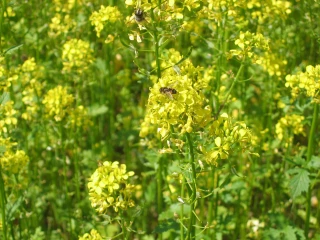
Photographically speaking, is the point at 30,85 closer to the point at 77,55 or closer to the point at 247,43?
the point at 77,55

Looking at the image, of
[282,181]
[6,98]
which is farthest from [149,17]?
[282,181]

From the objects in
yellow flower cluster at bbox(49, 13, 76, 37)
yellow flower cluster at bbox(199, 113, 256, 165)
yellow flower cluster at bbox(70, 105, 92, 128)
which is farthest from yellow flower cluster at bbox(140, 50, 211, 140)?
yellow flower cluster at bbox(49, 13, 76, 37)

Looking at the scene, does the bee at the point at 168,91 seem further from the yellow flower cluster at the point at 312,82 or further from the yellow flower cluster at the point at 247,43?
the yellow flower cluster at the point at 312,82

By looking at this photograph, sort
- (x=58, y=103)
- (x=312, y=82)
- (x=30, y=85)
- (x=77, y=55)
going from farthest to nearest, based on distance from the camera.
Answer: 1. (x=30, y=85)
2. (x=77, y=55)
3. (x=58, y=103)
4. (x=312, y=82)

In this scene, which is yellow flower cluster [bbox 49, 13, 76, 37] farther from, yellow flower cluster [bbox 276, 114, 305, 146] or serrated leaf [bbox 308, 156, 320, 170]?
serrated leaf [bbox 308, 156, 320, 170]

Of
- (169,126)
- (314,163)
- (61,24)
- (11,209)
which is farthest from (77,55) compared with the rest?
(169,126)

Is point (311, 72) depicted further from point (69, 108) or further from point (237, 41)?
point (69, 108)
